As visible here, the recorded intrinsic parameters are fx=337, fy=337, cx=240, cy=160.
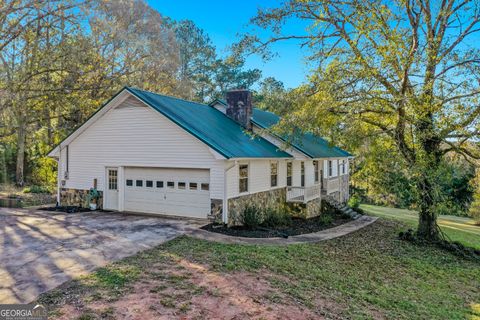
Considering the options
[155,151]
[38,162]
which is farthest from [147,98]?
[38,162]

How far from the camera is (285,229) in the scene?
14.3 metres

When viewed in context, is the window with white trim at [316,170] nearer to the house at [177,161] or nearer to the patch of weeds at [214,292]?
the house at [177,161]

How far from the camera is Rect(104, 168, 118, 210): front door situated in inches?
606

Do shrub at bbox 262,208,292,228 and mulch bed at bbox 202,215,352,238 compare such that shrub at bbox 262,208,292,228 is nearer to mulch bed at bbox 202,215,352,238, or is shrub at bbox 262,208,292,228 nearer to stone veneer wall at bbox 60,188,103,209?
mulch bed at bbox 202,215,352,238

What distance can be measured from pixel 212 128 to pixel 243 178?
2.69 meters

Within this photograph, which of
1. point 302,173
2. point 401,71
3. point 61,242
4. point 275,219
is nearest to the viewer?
point 61,242

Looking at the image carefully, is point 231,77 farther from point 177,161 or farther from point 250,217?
point 250,217

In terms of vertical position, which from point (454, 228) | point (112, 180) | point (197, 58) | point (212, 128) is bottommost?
point (454, 228)

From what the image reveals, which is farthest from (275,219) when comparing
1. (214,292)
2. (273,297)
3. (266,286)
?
(214,292)

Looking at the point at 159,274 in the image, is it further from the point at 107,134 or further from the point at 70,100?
the point at 70,100

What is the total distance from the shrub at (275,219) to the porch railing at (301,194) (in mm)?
1557

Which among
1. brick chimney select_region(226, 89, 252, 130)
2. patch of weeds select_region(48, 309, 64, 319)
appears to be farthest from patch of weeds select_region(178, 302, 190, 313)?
brick chimney select_region(226, 89, 252, 130)

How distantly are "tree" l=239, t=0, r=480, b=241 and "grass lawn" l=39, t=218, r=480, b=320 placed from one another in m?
3.69

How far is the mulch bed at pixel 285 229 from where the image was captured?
39.5 feet
